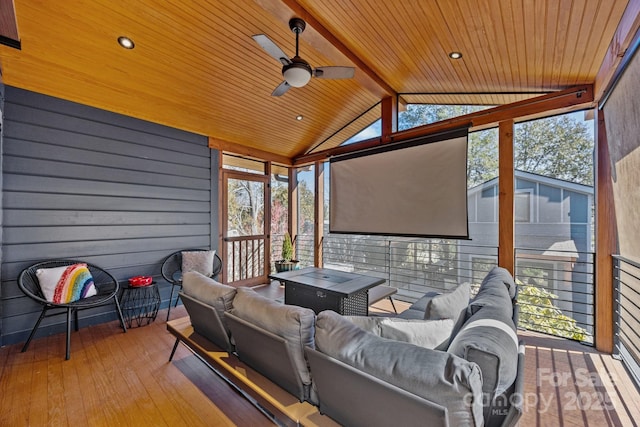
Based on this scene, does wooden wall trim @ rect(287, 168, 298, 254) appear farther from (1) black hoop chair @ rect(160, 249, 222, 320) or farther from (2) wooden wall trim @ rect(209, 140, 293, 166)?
(1) black hoop chair @ rect(160, 249, 222, 320)

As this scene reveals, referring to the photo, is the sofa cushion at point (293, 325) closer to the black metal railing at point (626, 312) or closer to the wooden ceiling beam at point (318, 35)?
the wooden ceiling beam at point (318, 35)

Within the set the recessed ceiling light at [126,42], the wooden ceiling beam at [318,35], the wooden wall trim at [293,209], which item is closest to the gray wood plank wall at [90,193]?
the recessed ceiling light at [126,42]

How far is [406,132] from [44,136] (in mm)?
4417

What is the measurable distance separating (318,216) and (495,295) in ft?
12.4

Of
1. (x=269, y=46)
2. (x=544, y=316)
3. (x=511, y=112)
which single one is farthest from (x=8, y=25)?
(x=544, y=316)

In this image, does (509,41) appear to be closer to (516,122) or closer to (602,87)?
(602,87)

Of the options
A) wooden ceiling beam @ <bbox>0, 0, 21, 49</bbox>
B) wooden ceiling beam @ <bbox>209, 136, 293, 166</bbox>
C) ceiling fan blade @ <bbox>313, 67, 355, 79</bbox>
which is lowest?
wooden ceiling beam @ <bbox>209, 136, 293, 166</bbox>

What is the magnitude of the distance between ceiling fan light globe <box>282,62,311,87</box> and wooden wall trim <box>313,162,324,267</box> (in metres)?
2.95

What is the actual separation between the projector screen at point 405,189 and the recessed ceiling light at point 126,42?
3.15 meters

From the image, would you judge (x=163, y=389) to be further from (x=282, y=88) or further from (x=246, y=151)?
(x=246, y=151)

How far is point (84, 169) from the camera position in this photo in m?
3.28

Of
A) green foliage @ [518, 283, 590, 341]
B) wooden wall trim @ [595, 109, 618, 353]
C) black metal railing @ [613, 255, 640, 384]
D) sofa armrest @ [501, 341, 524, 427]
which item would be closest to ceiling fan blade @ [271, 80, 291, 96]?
sofa armrest @ [501, 341, 524, 427]

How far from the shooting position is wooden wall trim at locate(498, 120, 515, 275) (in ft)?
10.6

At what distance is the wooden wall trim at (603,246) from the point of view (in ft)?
8.84
